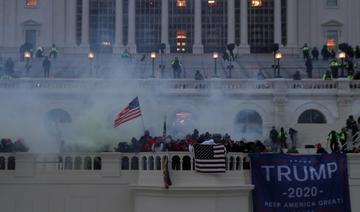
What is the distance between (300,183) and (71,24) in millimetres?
48983

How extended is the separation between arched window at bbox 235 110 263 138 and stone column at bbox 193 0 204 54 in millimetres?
25773

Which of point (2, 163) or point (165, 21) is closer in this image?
point (2, 163)

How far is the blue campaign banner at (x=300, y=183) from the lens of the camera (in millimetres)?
30016

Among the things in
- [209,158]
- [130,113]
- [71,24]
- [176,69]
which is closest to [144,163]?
[209,158]

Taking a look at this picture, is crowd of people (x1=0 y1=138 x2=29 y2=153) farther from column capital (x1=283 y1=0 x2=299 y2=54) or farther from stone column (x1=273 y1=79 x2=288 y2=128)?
column capital (x1=283 y1=0 x2=299 y2=54)

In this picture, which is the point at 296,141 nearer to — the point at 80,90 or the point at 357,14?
the point at 80,90

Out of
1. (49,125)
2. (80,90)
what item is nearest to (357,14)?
(80,90)

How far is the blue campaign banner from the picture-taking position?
98.5 ft

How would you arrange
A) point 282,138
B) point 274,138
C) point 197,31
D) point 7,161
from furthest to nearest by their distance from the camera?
point 197,31 < point 274,138 < point 282,138 < point 7,161

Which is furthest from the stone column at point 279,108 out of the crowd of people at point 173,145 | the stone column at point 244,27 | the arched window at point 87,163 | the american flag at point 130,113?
the stone column at point 244,27

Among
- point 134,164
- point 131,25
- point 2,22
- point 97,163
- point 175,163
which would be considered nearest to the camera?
point 175,163

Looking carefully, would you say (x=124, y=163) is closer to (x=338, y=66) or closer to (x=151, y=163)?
(x=151, y=163)

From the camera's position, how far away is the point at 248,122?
49594 millimetres

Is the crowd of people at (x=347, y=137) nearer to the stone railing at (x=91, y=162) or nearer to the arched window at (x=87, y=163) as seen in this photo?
the stone railing at (x=91, y=162)
